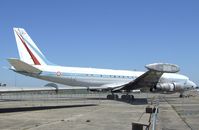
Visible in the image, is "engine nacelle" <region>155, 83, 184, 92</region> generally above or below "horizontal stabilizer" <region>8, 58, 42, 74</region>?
below

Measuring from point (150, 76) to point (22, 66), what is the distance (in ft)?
47.5

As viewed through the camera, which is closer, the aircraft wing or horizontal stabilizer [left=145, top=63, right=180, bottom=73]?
horizontal stabilizer [left=145, top=63, right=180, bottom=73]

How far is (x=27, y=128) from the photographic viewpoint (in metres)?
14.9

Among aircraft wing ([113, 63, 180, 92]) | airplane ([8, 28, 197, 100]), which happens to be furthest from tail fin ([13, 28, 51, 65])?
aircraft wing ([113, 63, 180, 92])

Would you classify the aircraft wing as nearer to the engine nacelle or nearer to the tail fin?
the engine nacelle

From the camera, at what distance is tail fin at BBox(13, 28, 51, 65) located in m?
44.1

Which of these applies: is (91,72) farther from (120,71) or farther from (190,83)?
(190,83)

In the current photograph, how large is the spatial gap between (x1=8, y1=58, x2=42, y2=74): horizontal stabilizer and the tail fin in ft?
7.57

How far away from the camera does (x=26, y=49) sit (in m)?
44.2

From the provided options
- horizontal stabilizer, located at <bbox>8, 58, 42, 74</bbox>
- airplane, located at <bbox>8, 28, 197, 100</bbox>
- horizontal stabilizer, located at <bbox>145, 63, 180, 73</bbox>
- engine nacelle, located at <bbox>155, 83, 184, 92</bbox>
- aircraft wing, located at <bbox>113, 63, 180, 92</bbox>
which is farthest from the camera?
engine nacelle, located at <bbox>155, 83, 184, 92</bbox>

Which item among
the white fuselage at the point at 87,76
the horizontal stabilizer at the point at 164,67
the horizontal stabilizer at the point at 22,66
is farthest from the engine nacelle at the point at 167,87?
the horizontal stabilizer at the point at 22,66

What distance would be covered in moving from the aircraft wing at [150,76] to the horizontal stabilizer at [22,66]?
35.6ft

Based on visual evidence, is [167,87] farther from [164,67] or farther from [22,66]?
[22,66]

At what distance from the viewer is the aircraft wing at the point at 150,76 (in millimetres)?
38000
